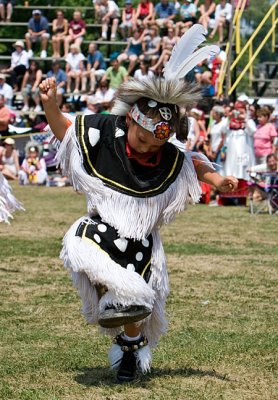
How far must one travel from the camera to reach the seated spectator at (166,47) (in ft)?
71.4

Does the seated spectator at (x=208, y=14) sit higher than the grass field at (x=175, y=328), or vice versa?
the seated spectator at (x=208, y=14)

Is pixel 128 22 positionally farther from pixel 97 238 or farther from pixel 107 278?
pixel 107 278

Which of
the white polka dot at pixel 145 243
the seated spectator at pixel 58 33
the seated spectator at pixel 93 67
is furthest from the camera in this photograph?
the seated spectator at pixel 58 33

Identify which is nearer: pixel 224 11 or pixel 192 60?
pixel 192 60

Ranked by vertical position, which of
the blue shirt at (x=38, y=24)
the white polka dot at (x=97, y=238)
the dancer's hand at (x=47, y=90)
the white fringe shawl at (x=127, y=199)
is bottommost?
the blue shirt at (x=38, y=24)

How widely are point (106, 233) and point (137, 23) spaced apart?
19477 millimetres

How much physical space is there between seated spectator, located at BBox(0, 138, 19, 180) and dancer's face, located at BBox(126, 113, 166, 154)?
15.3 metres

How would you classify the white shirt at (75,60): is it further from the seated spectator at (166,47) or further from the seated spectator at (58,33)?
the seated spectator at (166,47)

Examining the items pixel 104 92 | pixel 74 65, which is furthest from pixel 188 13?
pixel 104 92

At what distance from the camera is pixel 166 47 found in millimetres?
22125

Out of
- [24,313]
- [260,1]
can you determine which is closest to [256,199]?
[24,313]

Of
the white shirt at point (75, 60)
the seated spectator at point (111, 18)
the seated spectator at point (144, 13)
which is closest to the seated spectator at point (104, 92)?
the white shirt at point (75, 60)

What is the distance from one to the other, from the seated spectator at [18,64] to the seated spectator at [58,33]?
2.53ft

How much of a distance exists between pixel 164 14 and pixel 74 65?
258cm
